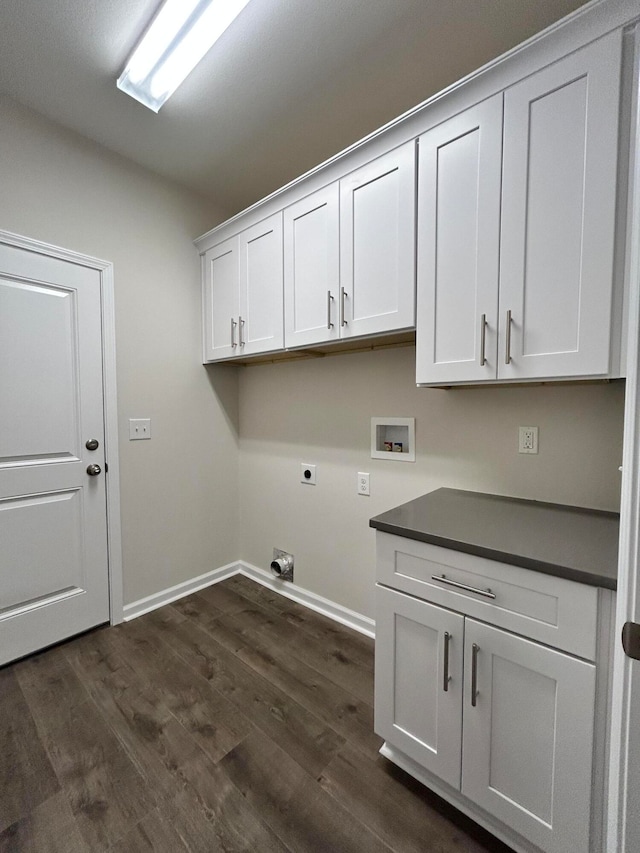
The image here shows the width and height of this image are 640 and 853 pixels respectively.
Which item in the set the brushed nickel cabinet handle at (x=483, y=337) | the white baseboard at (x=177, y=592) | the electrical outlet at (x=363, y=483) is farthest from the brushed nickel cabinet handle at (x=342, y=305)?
the white baseboard at (x=177, y=592)

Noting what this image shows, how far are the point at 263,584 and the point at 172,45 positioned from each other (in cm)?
294

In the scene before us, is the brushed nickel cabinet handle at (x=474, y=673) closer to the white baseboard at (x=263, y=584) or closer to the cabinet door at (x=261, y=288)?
the white baseboard at (x=263, y=584)

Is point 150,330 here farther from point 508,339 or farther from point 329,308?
point 508,339

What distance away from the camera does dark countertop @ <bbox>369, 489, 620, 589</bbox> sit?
3.09 feet

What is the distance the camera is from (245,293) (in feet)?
7.21

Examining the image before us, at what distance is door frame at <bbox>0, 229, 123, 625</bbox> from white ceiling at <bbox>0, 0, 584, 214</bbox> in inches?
27.9

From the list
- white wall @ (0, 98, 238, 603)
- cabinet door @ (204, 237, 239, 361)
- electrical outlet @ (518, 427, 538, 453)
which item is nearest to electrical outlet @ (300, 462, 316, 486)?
white wall @ (0, 98, 238, 603)

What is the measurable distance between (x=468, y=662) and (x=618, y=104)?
1.65 meters

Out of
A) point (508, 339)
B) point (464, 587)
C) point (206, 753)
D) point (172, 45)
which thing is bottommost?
point (206, 753)

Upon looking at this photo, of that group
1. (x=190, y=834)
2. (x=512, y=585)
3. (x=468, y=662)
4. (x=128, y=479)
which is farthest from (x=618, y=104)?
(x=128, y=479)

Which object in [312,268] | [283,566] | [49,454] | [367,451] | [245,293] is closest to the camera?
[312,268]

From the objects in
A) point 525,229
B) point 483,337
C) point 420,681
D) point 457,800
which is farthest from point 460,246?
point 457,800

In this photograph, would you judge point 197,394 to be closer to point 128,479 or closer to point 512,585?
point 128,479

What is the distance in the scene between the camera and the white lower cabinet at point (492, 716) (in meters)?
0.92
